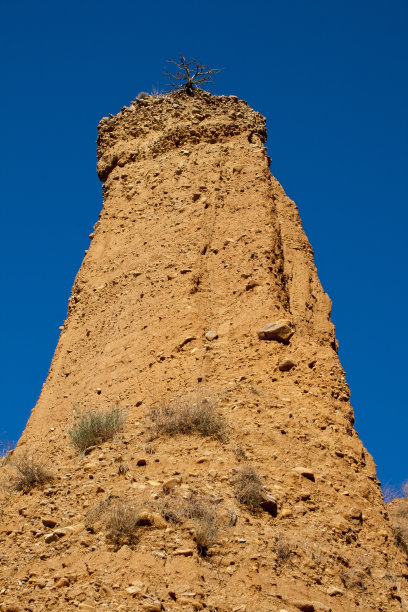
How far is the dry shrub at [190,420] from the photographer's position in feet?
23.4

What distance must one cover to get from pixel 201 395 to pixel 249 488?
5.64 ft

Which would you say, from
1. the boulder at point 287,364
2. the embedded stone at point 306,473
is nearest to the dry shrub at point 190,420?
the embedded stone at point 306,473

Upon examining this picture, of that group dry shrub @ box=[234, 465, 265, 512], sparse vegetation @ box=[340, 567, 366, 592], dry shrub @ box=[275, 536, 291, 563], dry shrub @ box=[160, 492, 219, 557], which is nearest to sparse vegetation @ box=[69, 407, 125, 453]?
dry shrub @ box=[160, 492, 219, 557]

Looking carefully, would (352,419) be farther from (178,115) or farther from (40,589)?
(178,115)

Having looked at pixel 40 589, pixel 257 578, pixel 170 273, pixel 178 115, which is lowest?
pixel 40 589

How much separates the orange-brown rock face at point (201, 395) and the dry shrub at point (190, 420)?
4.3 inches

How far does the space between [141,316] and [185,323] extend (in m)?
0.91

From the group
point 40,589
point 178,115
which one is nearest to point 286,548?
point 40,589

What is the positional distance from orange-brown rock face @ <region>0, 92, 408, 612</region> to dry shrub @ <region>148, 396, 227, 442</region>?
0.11m

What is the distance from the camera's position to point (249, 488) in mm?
6297

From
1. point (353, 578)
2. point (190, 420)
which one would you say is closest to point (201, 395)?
point (190, 420)

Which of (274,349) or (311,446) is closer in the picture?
(311,446)

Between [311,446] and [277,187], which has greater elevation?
[277,187]

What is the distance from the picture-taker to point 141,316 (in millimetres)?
9656
